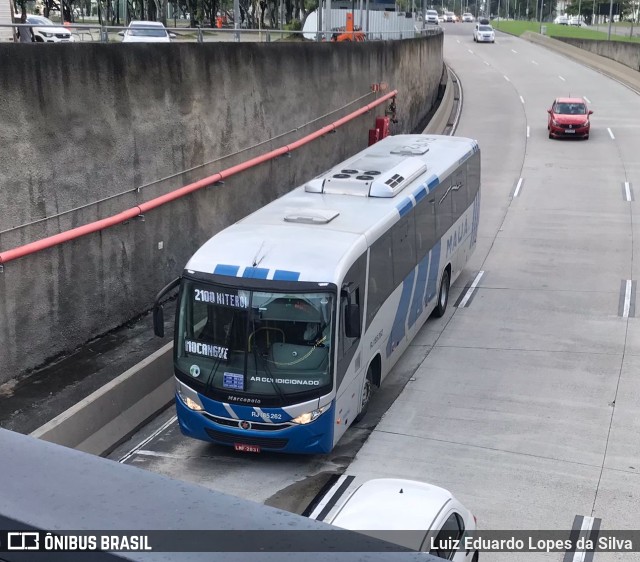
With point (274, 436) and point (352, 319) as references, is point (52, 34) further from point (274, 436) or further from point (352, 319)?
point (274, 436)

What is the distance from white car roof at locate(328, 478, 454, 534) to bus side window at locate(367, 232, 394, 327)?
4.13 m

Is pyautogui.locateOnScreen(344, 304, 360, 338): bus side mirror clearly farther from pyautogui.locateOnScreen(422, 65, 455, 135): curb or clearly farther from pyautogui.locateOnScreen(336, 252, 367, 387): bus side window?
pyautogui.locateOnScreen(422, 65, 455, 135): curb

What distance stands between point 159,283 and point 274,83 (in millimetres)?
6861

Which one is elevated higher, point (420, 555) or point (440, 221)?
point (420, 555)

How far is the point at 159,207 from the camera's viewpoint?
55.2 ft

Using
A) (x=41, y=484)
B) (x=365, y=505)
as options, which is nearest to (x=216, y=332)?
(x=365, y=505)

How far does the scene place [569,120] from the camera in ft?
117

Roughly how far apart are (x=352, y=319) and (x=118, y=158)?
263 inches

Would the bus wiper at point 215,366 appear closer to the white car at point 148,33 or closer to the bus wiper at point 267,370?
the bus wiper at point 267,370

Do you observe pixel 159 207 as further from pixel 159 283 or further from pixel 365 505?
pixel 365 505

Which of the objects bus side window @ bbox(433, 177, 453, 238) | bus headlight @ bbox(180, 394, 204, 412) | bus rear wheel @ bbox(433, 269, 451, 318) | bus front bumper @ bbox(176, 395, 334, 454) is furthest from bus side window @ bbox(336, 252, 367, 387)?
bus rear wheel @ bbox(433, 269, 451, 318)

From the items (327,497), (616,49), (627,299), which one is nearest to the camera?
(327,497)

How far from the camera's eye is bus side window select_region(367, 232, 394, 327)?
12422mm

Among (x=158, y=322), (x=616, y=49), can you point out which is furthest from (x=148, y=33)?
(x=616, y=49)
